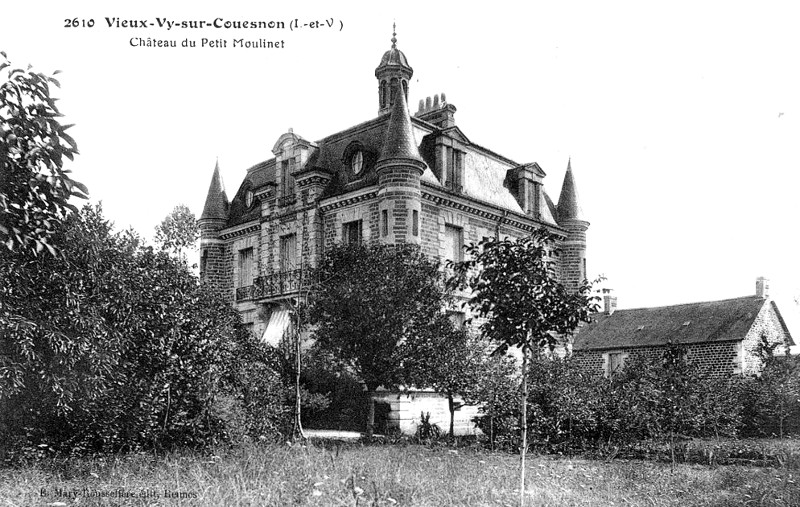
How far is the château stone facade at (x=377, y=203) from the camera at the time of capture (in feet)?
63.2

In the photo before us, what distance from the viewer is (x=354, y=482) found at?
7.89 m

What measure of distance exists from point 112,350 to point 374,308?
295 inches

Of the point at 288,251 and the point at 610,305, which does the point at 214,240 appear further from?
the point at 610,305

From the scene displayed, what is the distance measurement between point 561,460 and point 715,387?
238 inches

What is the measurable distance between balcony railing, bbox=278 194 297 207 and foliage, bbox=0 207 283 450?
31.2 feet

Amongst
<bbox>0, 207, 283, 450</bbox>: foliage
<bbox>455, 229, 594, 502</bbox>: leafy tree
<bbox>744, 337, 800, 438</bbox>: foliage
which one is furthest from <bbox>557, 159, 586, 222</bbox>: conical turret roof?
<bbox>455, 229, 594, 502</bbox>: leafy tree

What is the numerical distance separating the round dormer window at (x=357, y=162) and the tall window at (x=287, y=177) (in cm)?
235

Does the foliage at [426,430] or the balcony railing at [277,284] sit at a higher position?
the balcony railing at [277,284]

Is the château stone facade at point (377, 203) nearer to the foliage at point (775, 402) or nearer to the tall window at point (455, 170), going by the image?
the tall window at point (455, 170)

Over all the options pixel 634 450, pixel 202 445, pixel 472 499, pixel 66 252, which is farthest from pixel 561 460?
pixel 66 252

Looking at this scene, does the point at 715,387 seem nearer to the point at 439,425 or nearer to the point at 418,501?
the point at 439,425

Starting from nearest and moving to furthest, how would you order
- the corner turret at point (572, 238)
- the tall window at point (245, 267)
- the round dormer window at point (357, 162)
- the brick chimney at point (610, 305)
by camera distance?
the round dormer window at point (357, 162) < the tall window at point (245, 267) < the corner turret at point (572, 238) < the brick chimney at point (610, 305)

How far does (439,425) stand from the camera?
1900cm

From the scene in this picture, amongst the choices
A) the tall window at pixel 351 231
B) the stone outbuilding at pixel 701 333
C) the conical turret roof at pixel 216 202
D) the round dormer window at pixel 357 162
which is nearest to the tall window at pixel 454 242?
the tall window at pixel 351 231
